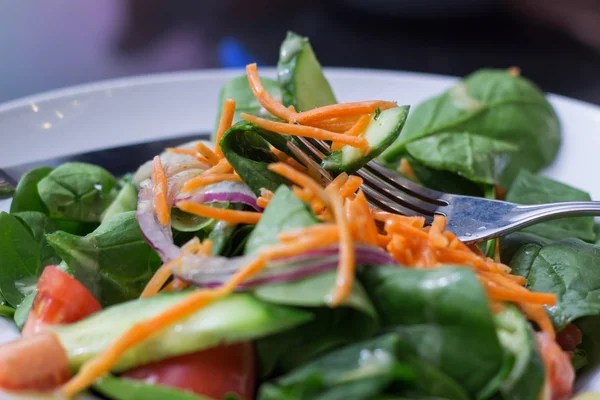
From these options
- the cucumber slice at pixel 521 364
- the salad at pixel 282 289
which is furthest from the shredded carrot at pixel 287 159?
the cucumber slice at pixel 521 364

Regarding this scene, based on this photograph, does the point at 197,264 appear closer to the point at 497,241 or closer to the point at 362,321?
the point at 362,321

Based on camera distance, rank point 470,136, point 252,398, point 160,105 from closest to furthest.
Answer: point 252,398 → point 470,136 → point 160,105

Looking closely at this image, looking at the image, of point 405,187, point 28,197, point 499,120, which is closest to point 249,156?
point 405,187

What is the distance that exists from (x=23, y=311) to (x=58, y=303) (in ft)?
0.71

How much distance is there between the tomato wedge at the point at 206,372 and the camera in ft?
3.71

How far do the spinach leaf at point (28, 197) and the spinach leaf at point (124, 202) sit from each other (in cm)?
21

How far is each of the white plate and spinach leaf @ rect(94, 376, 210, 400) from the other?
126cm

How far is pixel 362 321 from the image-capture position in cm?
118

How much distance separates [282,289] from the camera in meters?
1.13

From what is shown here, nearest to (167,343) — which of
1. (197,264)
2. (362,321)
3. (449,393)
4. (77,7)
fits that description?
(197,264)

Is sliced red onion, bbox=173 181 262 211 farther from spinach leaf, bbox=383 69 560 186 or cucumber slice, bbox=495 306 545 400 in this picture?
spinach leaf, bbox=383 69 560 186

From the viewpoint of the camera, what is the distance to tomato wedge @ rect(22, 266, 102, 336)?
1.30 meters

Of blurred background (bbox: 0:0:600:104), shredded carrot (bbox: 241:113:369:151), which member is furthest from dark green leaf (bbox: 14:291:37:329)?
blurred background (bbox: 0:0:600:104)

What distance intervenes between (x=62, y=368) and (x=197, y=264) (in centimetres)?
33
